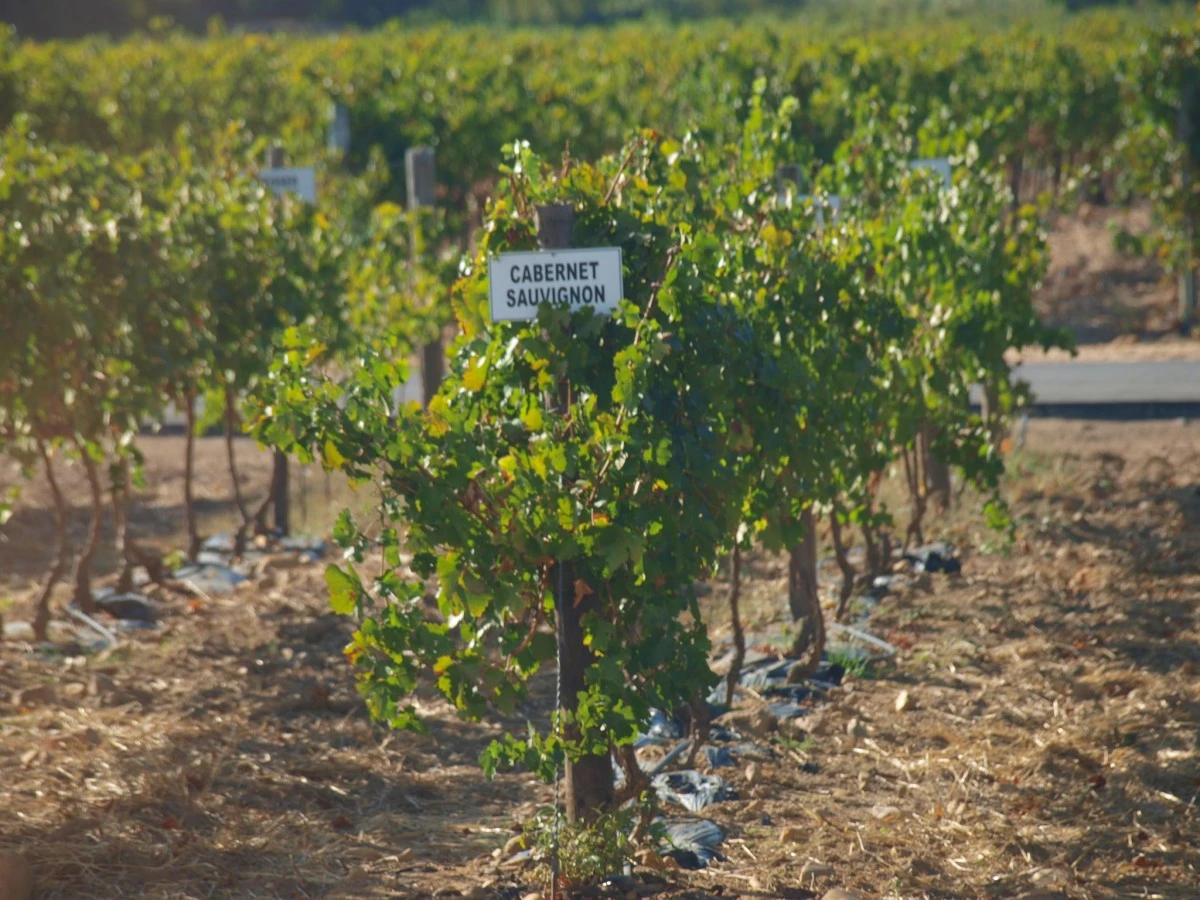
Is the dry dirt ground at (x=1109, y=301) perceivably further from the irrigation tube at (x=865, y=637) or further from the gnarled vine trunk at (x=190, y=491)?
the gnarled vine trunk at (x=190, y=491)

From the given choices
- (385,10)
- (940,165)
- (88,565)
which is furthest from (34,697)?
(385,10)

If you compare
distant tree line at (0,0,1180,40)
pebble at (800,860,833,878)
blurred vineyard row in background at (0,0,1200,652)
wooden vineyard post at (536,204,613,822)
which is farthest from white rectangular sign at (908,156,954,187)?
distant tree line at (0,0,1180,40)

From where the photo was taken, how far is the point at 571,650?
12.5ft

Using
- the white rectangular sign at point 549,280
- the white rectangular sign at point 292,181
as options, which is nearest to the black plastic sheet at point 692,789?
the white rectangular sign at point 549,280

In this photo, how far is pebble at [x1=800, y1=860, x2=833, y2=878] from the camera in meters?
3.81

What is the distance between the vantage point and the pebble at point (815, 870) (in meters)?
3.81

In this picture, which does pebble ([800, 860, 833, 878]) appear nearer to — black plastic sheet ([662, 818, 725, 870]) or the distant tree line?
black plastic sheet ([662, 818, 725, 870])

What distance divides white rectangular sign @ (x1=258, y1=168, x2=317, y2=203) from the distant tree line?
3723 centimetres

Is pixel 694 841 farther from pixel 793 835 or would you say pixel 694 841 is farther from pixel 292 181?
pixel 292 181

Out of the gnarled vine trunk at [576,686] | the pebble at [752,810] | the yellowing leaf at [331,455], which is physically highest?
the yellowing leaf at [331,455]

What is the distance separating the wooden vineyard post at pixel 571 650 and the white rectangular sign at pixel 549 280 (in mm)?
114

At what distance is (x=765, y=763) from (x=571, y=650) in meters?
1.15

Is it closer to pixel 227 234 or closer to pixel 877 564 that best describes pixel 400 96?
pixel 227 234

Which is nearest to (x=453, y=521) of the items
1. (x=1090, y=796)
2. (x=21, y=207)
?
(x=1090, y=796)
